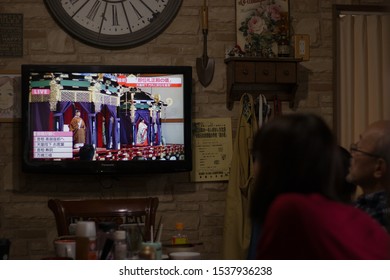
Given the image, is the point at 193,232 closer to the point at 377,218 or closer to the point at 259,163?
the point at 377,218

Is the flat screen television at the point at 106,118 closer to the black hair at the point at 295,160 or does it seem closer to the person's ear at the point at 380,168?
the person's ear at the point at 380,168

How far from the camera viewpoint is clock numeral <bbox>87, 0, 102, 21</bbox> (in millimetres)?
4121

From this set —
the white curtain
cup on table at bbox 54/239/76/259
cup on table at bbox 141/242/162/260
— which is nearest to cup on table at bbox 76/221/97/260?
cup on table at bbox 54/239/76/259

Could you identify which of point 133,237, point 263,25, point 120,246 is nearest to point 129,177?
point 263,25

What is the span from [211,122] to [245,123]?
0.76 feet

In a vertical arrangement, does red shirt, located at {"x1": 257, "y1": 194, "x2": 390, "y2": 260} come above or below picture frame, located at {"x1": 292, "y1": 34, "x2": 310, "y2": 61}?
below

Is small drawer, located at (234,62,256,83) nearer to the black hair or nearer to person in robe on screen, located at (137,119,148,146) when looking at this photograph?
person in robe on screen, located at (137,119,148,146)

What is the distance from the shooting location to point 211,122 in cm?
420

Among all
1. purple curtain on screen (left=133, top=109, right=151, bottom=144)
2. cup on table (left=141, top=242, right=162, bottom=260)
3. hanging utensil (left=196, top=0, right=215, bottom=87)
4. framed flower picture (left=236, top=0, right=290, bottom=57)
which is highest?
framed flower picture (left=236, top=0, right=290, bottom=57)

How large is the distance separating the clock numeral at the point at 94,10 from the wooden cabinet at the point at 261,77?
2.71 ft

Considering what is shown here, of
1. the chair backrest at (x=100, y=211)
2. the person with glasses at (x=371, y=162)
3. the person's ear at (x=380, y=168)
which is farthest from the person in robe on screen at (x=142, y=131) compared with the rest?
the person's ear at (x=380, y=168)

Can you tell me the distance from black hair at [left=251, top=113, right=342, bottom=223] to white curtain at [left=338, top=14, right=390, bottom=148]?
305cm

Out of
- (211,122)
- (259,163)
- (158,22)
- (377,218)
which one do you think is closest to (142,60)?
(158,22)
